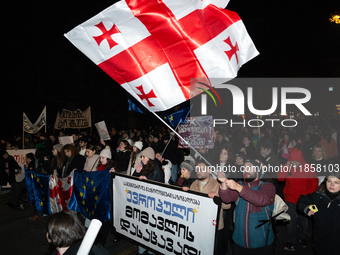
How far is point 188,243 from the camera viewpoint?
338cm

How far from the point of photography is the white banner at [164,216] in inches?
128

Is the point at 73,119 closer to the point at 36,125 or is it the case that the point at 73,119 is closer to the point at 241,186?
the point at 36,125

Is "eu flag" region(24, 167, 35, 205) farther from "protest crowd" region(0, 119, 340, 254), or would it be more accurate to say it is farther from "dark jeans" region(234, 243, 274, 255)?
"dark jeans" region(234, 243, 274, 255)

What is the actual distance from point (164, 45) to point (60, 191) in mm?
4258

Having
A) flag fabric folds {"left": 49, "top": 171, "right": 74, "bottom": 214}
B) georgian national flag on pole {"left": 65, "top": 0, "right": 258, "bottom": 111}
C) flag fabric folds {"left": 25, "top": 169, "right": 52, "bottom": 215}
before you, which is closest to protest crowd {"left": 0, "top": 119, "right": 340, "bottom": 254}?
flag fabric folds {"left": 49, "top": 171, "right": 74, "bottom": 214}

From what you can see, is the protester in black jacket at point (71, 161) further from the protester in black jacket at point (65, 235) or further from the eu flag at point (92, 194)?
the protester in black jacket at point (65, 235)

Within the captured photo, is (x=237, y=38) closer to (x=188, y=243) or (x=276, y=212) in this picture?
(x=276, y=212)

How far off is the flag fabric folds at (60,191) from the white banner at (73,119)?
692cm

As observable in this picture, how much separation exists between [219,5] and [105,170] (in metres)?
3.65

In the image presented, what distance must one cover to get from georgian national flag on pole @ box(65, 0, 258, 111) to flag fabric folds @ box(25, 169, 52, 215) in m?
3.93

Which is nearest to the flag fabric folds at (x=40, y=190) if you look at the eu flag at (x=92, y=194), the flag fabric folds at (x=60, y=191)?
the flag fabric folds at (x=60, y=191)

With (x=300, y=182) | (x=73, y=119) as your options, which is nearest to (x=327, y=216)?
(x=300, y=182)

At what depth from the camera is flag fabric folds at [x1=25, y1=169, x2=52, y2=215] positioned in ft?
19.9

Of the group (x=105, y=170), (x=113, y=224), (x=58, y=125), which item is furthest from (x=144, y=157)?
(x=58, y=125)
